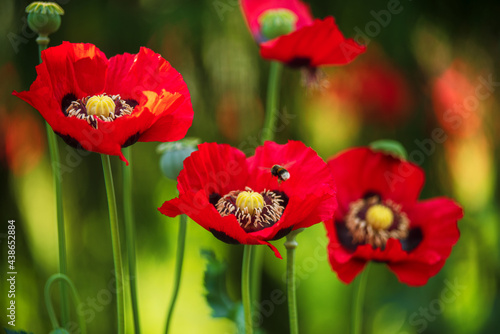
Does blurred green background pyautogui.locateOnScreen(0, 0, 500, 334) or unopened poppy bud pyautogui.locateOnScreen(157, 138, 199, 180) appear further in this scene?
blurred green background pyautogui.locateOnScreen(0, 0, 500, 334)

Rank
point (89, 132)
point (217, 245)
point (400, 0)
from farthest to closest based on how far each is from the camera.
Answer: point (400, 0)
point (217, 245)
point (89, 132)

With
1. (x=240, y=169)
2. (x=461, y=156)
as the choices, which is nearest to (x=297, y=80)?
(x=461, y=156)

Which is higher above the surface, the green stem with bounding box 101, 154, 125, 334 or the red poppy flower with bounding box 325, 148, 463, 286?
the green stem with bounding box 101, 154, 125, 334

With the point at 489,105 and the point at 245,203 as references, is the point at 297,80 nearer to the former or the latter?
the point at 489,105

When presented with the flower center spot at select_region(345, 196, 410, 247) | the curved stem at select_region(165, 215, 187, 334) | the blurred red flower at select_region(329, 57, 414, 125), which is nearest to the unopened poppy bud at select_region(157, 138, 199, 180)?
the curved stem at select_region(165, 215, 187, 334)

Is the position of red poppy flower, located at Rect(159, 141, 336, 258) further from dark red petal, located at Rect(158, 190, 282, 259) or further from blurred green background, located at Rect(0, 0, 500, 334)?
blurred green background, located at Rect(0, 0, 500, 334)

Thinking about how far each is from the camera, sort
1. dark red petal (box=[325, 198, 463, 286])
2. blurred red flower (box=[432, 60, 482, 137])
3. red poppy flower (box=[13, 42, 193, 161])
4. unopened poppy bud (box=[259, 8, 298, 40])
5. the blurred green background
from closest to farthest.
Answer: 1. red poppy flower (box=[13, 42, 193, 161])
2. dark red petal (box=[325, 198, 463, 286])
3. unopened poppy bud (box=[259, 8, 298, 40])
4. the blurred green background
5. blurred red flower (box=[432, 60, 482, 137])
